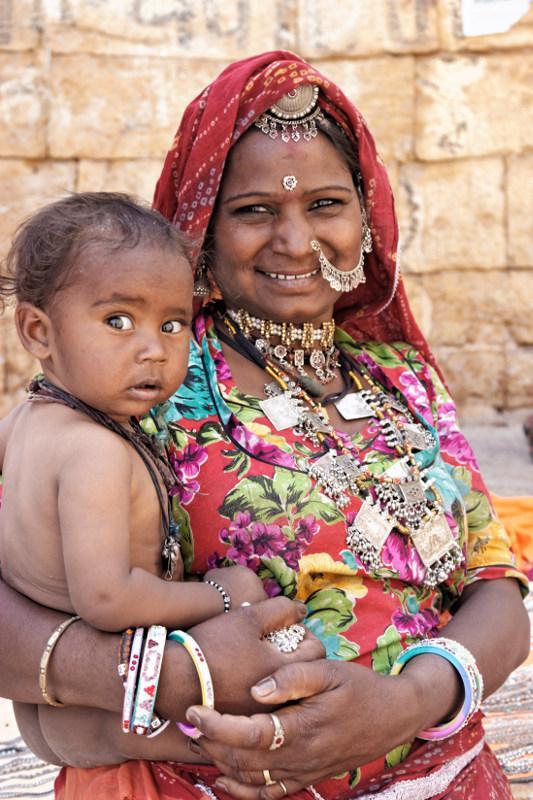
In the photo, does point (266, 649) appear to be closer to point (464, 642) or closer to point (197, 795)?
point (197, 795)

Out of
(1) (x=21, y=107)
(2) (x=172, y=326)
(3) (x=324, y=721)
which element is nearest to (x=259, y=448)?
(2) (x=172, y=326)

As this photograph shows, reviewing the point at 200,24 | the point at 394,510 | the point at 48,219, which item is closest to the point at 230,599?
the point at 394,510

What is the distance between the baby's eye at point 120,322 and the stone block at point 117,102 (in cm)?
531

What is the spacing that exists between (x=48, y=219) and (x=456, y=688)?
1.22 m

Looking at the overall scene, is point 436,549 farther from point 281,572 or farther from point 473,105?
point 473,105

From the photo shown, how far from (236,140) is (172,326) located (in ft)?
2.09

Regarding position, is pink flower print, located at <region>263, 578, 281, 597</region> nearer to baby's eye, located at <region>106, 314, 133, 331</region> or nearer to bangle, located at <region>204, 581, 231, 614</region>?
bangle, located at <region>204, 581, 231, 614</region>

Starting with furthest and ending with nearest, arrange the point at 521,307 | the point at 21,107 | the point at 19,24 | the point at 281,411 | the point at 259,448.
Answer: the point at 521,307
the point at 21,107
the point at 19,24
the point at 281,411
the point at 259,448

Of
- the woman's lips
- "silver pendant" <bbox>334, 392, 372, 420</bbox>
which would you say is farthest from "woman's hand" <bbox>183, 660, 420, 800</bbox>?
the woman's lips

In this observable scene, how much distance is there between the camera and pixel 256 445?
86.2 inches

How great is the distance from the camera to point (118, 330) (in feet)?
6.00

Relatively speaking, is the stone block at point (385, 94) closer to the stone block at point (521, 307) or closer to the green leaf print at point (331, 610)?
the stone block at point (521, 307)

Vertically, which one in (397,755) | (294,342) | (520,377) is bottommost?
(520,377)

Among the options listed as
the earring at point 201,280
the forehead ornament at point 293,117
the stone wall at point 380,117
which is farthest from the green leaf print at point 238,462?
the stone wall at point 380,117
